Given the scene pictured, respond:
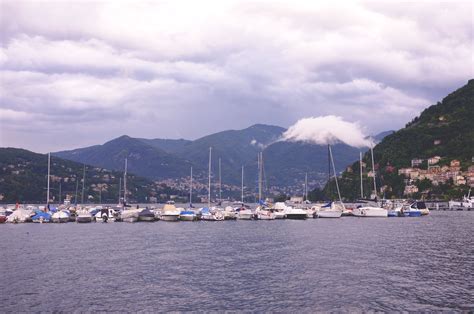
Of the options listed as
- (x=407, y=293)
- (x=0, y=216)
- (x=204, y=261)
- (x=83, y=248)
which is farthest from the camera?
(x=0, y=216)

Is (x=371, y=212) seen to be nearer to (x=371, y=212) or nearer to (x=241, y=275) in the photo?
(x=371, y=212)

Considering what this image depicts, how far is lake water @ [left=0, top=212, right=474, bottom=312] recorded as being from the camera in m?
30.6

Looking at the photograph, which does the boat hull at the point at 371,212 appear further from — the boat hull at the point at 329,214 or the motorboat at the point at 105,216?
the motorboat at the point at 105,216

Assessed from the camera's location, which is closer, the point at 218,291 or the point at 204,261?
the point at 218,291

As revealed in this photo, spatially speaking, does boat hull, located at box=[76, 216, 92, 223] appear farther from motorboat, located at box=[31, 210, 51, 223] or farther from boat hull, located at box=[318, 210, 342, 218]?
boat hull, located at box=[318, 210, 342, 218]

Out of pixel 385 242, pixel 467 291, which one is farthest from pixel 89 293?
pixel 385 242

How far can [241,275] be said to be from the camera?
4022cm

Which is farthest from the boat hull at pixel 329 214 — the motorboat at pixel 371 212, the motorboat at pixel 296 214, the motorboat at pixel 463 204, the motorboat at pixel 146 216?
the motorboat at pixel 463 204

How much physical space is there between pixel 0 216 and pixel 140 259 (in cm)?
8246

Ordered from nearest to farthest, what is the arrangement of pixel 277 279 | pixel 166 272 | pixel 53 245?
pixel 277 279, pixel 166 272, pixel 53 245

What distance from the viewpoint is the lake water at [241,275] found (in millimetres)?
30594

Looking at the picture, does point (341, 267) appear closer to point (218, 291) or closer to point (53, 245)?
point (218, 291)

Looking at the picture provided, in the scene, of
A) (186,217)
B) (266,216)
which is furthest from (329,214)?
(186,217)

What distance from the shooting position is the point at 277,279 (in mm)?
38375
